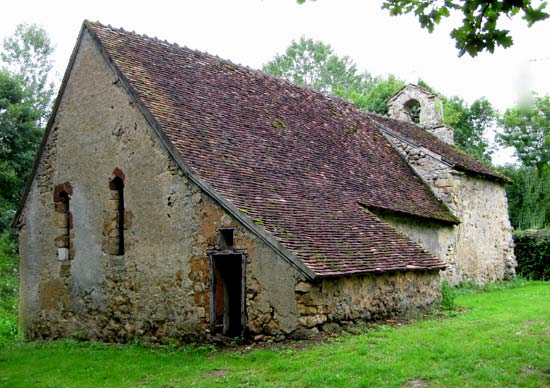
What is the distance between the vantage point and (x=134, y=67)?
545 inches

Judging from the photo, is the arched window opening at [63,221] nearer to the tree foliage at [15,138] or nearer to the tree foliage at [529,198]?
the tree foliage at [15,138]

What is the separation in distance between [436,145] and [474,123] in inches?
890

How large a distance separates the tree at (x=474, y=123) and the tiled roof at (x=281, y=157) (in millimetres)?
24572

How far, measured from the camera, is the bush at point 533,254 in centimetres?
2473

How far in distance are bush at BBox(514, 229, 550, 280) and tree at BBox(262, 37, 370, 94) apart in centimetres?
3316

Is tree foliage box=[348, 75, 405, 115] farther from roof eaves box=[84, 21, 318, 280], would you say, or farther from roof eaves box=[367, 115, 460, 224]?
roof eaves box=[84, 21, 318, 280]

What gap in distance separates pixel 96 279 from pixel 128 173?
2.57 metres

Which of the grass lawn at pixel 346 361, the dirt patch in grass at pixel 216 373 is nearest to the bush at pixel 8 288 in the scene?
the grass lawn at pixel 346 361

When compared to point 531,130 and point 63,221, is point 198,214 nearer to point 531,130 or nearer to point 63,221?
point 63,221

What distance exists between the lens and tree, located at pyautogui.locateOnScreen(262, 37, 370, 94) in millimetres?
56719

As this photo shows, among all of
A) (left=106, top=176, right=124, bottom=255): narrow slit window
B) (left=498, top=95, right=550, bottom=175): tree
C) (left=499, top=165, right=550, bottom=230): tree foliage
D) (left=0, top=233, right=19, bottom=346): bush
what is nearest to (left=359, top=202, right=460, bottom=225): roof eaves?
(left=106, top=176, right=124, bottom=255): narrow slit window

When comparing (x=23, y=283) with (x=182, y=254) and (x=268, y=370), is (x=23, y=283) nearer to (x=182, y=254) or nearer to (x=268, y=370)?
(x=182, y=254)

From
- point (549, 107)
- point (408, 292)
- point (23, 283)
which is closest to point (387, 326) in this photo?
point (408, 292)

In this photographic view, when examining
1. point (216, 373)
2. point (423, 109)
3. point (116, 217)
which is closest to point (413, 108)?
point (423, 109)
